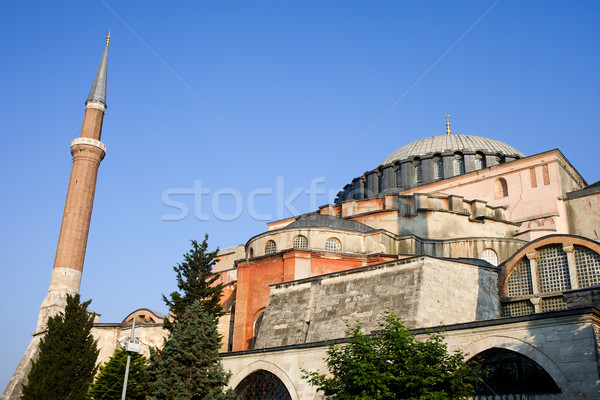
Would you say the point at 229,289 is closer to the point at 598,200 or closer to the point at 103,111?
the point at 103,111

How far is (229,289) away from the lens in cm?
2764

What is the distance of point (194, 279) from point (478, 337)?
10.3 meters

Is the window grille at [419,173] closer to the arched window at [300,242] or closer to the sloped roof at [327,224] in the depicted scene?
the sloped roof at [327,224]

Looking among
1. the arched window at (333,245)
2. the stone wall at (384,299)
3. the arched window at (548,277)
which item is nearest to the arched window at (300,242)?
the arched window at (333,245)

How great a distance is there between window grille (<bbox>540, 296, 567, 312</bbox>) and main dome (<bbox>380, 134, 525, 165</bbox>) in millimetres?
16749

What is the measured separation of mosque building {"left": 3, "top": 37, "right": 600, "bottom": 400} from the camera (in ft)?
41.1

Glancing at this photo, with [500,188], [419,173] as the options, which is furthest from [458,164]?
[500,188]

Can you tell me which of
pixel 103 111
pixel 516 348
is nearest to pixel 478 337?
pixel 516 348

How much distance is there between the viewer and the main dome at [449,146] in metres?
33.9

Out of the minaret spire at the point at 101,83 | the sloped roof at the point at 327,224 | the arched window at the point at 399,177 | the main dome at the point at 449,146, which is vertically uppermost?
the minaret spire at the point at 101,83

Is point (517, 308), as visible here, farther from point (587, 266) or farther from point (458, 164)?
point (458, 164)

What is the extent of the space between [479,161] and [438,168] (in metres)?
2.20

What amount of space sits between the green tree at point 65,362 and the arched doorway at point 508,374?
1248cm

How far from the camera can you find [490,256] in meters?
24.4
